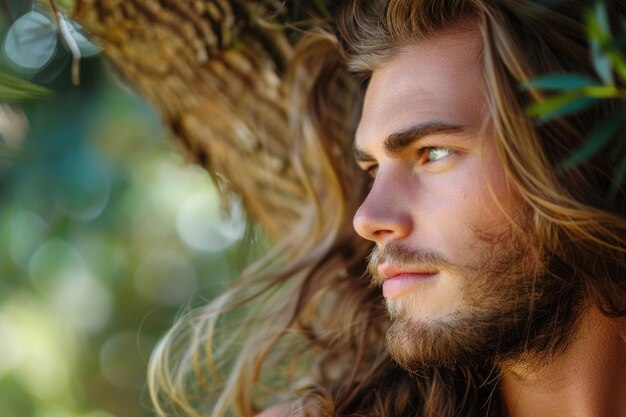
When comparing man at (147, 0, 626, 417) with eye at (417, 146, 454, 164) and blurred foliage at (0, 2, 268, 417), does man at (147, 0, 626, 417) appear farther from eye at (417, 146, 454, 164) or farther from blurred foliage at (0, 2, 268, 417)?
blurred foliage at (0, 2, 268, 417)

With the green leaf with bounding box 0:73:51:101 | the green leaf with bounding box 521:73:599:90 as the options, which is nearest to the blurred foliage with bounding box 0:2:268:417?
the green leaf with bounding box 0:73:51:101

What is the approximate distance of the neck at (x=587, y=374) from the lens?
178cm

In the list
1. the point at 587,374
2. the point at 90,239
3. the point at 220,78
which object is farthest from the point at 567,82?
the point at 90,239

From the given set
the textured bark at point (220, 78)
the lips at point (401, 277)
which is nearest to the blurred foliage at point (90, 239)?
the textured bark at point (220, 78)

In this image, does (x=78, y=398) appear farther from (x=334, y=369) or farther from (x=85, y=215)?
(x=334, y=369)

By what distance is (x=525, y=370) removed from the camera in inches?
70.8

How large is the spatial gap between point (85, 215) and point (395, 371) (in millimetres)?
1758

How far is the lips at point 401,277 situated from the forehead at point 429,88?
0.26m

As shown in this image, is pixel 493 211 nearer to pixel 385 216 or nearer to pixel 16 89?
pixel 385 216

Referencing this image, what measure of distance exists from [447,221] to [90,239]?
2494 millimetres

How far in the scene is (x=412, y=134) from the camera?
1.68 metres

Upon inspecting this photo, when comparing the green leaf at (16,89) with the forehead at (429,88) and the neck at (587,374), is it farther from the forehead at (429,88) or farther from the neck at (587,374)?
the neck at (587,374)

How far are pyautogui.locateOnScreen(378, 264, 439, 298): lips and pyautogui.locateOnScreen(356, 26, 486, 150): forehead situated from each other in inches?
10.1

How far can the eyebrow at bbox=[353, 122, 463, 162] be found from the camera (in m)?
1.64
